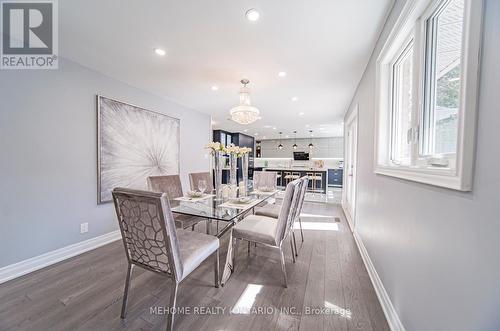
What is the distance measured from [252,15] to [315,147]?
8721 millimetres

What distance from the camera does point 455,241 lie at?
78 centimetres

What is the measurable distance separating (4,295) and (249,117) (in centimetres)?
297

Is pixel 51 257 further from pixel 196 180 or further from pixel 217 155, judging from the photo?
pixel 217 155

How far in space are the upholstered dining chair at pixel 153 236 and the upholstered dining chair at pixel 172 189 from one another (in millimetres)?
863

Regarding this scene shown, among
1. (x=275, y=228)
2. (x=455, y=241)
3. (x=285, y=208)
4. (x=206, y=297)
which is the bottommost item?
(x=206, y=297)

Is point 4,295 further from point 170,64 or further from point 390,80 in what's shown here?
point 390,80

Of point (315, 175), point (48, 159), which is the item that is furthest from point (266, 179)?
point (315, 175)

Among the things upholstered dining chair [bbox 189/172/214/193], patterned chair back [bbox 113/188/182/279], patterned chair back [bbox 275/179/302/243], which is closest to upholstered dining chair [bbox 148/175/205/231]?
upholstered dining chair [bbox 189/172/214/193]

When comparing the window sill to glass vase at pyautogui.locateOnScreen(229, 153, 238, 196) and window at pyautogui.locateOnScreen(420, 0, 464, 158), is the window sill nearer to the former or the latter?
window at pyautogui.locateOnScreen(420, 0, 464, 158)

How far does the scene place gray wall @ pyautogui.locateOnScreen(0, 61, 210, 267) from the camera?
1.82 metres

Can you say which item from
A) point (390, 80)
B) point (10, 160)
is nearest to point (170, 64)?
point (10, 160)

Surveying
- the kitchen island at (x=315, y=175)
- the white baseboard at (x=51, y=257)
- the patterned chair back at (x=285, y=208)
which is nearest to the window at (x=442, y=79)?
the patterned chair back at (x=285, y=208)

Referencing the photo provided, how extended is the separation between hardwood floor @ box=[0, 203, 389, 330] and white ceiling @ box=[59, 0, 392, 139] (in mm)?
2344

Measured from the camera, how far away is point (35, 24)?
5.44 feet
